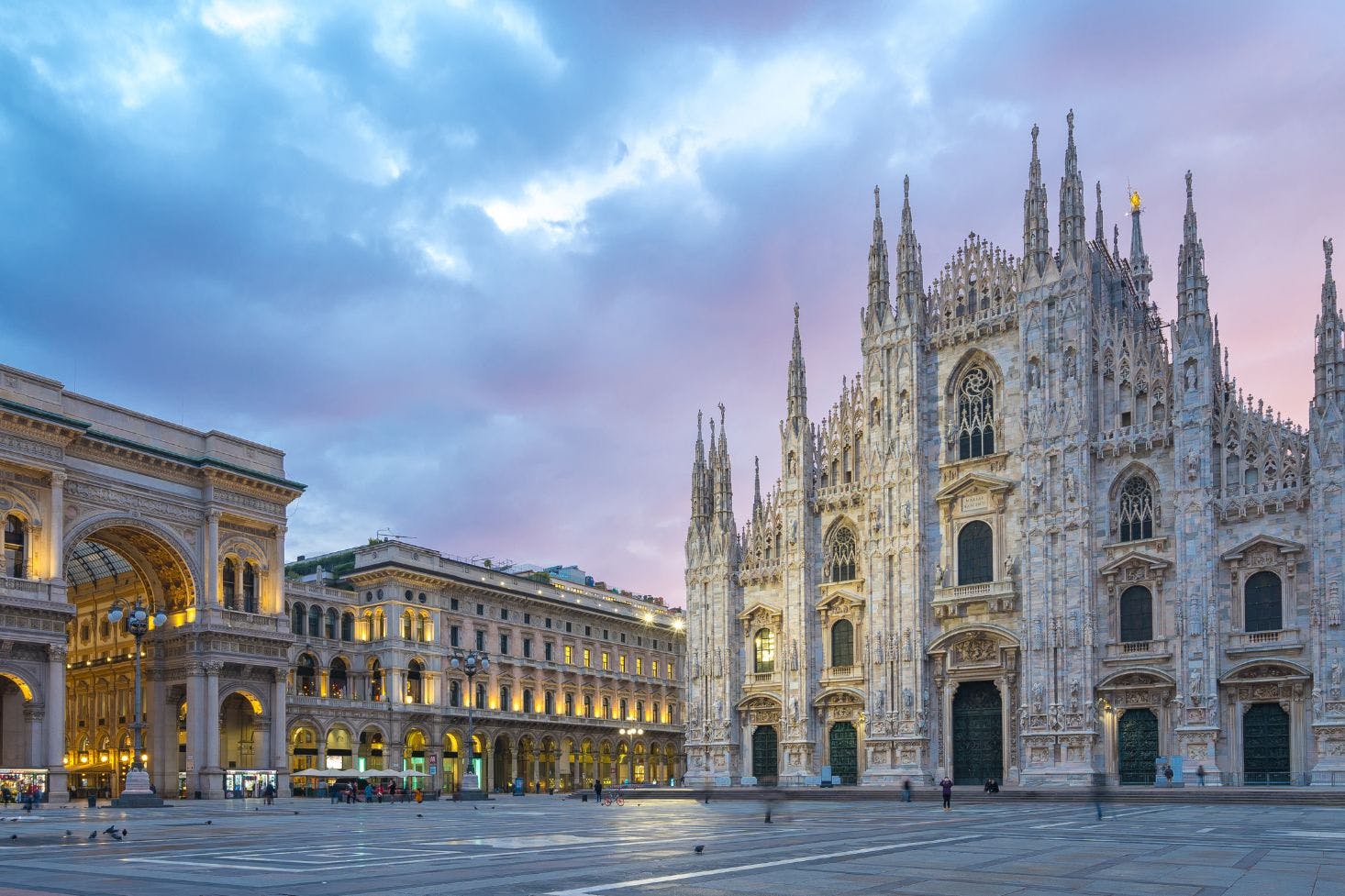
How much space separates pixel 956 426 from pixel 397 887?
1873 inches

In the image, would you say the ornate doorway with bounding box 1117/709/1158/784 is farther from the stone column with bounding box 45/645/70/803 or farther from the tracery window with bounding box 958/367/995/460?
the stone column with bounding box 45/645/70/803

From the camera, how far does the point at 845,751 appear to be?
6091 cm

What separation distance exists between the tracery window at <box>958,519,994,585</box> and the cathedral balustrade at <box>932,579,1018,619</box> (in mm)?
597

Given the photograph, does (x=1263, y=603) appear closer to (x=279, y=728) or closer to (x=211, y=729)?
(x=279, y=728)

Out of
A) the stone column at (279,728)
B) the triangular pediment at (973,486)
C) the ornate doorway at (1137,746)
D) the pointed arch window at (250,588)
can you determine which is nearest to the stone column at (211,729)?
the stone column at (279,728)

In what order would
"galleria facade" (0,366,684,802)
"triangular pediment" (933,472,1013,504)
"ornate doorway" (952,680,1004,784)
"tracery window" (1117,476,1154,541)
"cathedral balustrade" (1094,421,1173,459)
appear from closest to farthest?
"cathedral balustrade" (1094,421,1173,459), "tracery window" (1117,476,1154,541), "galleria facade" (0,366,684,802), "ornate doorway" (952,680,1004,784), "triangular pediment" (933,472,1013,504)

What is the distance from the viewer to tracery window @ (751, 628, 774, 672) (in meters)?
64.4

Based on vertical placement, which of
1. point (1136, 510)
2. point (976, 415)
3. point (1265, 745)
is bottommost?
point (1265, 745)

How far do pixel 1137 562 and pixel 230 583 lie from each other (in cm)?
4290

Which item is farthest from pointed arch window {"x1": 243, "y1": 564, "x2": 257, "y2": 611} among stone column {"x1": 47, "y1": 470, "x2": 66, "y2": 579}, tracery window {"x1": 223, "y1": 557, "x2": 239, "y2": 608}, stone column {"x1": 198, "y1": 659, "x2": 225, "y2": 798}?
stone column {"x1": 47, "y1": 470, "x2": 66, "y2": 579}

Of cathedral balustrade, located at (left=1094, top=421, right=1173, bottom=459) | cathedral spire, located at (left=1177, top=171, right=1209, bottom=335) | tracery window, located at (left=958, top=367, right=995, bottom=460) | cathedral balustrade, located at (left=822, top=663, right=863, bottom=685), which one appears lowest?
cathedral balustrade, located at (left=822, top=663, right=863, bottom=685)

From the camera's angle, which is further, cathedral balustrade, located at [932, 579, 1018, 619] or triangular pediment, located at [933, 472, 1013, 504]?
triangular pediment, located at [933, 472, 1013, 504]

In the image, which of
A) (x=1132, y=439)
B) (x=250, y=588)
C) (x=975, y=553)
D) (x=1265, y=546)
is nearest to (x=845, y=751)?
(x=975, y=553)

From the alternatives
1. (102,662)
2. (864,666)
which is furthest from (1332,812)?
(102,662)
